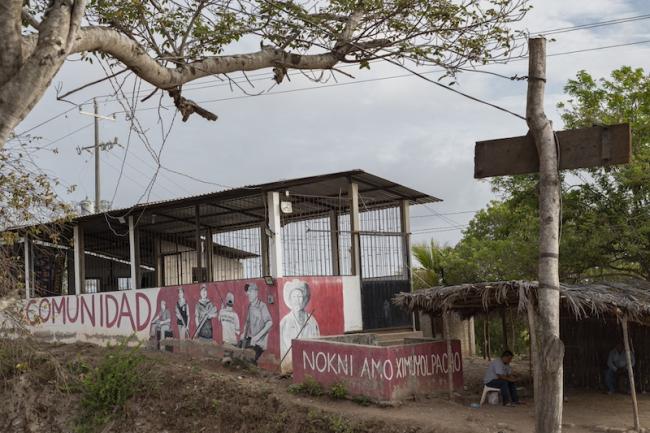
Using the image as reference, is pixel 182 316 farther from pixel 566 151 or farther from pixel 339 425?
pixel 566 151


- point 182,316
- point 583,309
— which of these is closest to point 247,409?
point 182,316

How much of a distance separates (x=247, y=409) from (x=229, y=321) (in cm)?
309

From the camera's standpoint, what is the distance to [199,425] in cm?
1365

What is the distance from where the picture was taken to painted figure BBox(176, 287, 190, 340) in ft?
54.7

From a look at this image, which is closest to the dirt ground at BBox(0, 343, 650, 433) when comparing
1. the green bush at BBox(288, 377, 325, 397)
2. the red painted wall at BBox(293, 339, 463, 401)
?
the green bush at BBox(288, 377, 325, 397)

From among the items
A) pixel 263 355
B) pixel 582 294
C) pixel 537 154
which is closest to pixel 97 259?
pixel 263 355

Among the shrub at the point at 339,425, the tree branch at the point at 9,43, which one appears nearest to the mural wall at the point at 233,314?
the shrub at the point at 339,425

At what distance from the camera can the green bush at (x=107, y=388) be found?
48.7 ft

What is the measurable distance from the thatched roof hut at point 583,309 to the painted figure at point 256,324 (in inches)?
110

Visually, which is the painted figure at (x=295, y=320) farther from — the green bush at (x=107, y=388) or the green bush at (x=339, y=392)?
the green bush at (x=107, y=388)

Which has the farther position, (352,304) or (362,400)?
(352,304)

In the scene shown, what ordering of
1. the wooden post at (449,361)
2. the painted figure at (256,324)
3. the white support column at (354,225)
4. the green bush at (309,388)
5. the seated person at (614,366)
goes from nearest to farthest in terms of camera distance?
the wooden post at (449,361) → the green bush at (309,388) → the seated person at (614,366) → the painted figure at (256,324) → the white support column at (354,225)

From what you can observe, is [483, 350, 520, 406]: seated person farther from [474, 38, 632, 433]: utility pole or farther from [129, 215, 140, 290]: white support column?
[129, 215, 140, 290]: white support column

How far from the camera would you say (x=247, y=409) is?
13062mm
